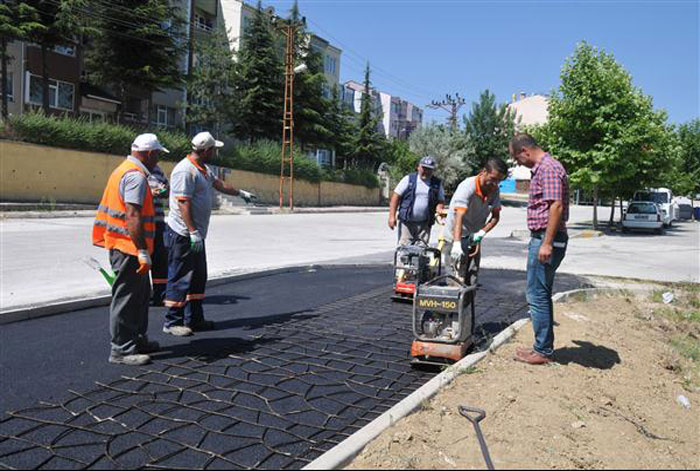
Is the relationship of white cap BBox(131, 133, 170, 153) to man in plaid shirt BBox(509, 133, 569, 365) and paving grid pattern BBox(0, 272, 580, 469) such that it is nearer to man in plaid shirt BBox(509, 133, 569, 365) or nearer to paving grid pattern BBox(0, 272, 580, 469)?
paving grid pattern BBox(0, 272, 580, 469)

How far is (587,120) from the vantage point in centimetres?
2398

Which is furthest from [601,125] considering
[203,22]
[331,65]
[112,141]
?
[331,65]

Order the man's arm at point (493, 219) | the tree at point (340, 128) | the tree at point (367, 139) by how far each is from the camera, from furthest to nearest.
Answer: the tree at point (367, 139) < the tree at point (340, 128) < the man's arm at point (493, 219)

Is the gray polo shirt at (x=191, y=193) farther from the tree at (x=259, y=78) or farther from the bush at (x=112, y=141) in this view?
the tree at (x=259, y=78)

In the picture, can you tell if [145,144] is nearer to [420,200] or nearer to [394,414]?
[394,414]

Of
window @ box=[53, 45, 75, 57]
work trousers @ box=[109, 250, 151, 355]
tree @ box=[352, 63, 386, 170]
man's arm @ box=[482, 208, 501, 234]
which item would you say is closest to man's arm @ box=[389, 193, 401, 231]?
man's arm @ box=[482, 208, 501, 234]

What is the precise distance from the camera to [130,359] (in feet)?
15.2

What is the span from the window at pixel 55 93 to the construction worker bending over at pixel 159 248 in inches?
1120

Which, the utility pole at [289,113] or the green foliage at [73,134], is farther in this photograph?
the utility pole at [289,113]

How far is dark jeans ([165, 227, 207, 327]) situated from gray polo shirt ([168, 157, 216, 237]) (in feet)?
0.45

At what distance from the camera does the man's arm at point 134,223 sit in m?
4.45

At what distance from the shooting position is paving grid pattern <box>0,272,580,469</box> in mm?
3205

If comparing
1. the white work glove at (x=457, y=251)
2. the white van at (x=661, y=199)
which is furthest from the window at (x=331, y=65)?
the white work glove at (x=457, y=251)

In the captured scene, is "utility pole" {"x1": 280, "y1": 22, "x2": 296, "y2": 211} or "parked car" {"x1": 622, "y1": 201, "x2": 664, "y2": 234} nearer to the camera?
"parked car" {"x1": 622, "y1": 201, "x2": 664, "y2": 234}
